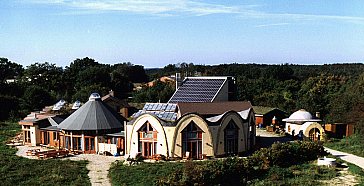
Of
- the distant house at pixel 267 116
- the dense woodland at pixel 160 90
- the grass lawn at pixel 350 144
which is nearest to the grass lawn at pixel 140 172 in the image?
the grass lawn at pixel 350 144

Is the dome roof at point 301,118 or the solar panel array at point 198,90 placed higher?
the solar panel array at point 198,90

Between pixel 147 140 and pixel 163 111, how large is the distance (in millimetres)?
4072

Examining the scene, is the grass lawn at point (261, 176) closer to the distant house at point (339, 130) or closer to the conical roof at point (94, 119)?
the conical roof at point (94, 119)

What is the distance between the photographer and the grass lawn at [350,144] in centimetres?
3418

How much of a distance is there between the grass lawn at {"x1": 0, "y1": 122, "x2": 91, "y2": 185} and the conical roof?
451 centimetres

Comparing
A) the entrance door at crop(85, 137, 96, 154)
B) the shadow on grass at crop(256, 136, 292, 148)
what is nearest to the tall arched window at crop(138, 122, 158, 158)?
the entrance door at crop(85, 137, 96, 154)

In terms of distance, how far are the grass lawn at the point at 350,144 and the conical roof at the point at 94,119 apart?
19403mm

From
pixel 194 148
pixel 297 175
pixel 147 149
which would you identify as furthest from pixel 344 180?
pixel 147 149

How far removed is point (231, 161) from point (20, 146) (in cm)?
2247

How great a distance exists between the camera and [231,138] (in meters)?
33.6

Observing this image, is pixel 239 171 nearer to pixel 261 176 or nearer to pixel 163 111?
pixel 261 176

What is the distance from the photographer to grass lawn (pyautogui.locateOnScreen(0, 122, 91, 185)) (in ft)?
88.2

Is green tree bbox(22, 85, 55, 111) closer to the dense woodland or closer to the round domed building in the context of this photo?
the dense woodland

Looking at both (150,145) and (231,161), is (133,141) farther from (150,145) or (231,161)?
(231,161)
